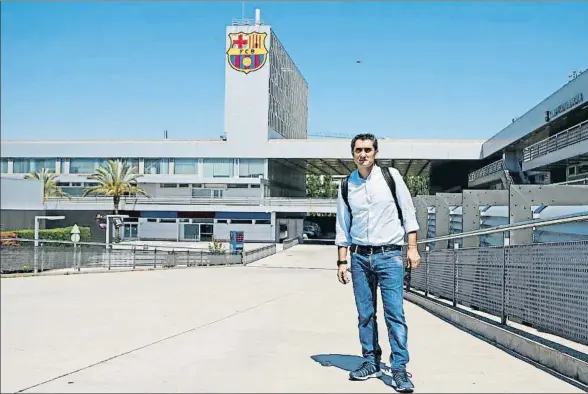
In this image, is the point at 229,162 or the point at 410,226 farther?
the point at 229,162

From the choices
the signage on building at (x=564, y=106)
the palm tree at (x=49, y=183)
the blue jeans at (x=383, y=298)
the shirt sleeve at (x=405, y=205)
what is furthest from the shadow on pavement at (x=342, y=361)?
the palm tree at (x=49, y=183)

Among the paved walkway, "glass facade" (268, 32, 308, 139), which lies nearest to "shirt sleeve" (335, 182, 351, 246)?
the paved walkway

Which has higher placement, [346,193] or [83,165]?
[83,165]

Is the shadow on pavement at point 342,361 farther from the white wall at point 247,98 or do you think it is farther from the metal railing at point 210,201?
the white wall at point 247,98

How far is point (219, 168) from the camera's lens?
5944 centimetres

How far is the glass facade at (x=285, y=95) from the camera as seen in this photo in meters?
61.6

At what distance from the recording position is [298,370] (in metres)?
5.32

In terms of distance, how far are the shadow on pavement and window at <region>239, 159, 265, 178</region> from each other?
174ft

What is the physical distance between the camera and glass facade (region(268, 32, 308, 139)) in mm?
61562

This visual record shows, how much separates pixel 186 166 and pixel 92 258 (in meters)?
38.5

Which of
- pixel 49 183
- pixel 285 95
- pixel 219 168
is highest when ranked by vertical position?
pixel 285 95

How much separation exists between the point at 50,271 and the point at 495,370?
46.8ft

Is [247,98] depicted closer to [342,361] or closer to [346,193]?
[342,361]

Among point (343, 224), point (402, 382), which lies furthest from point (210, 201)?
point (402, 382)
